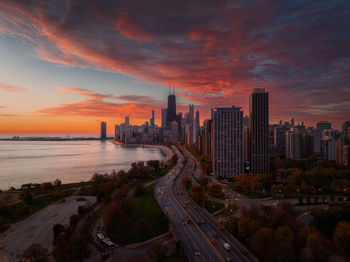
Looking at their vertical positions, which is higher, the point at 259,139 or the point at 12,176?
the point at 259,139

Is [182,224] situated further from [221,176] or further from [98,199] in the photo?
[221,176]

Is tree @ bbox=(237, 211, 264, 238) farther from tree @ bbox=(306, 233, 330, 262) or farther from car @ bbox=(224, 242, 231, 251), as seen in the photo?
tree @ bbox=(306, 233, 330, 262)

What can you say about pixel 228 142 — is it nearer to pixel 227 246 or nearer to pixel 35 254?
pixel 227 246

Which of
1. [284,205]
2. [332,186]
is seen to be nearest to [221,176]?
[332,186]

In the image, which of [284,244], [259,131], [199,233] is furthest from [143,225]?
[259,131]

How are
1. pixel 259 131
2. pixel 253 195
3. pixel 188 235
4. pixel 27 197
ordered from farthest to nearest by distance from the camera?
pixel 259 131
pixel 253 195
pixel 27 197
pixel 188 235

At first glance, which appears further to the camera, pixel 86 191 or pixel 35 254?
pixel 86 191

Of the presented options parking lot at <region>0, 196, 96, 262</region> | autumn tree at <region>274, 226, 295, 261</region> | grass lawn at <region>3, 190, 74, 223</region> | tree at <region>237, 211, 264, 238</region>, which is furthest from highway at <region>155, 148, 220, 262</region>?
grass lawn at <region>3, 190, 74, 223</region>

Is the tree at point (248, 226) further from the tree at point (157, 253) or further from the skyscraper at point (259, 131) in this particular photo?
the skyscraper at point (259, 131)
